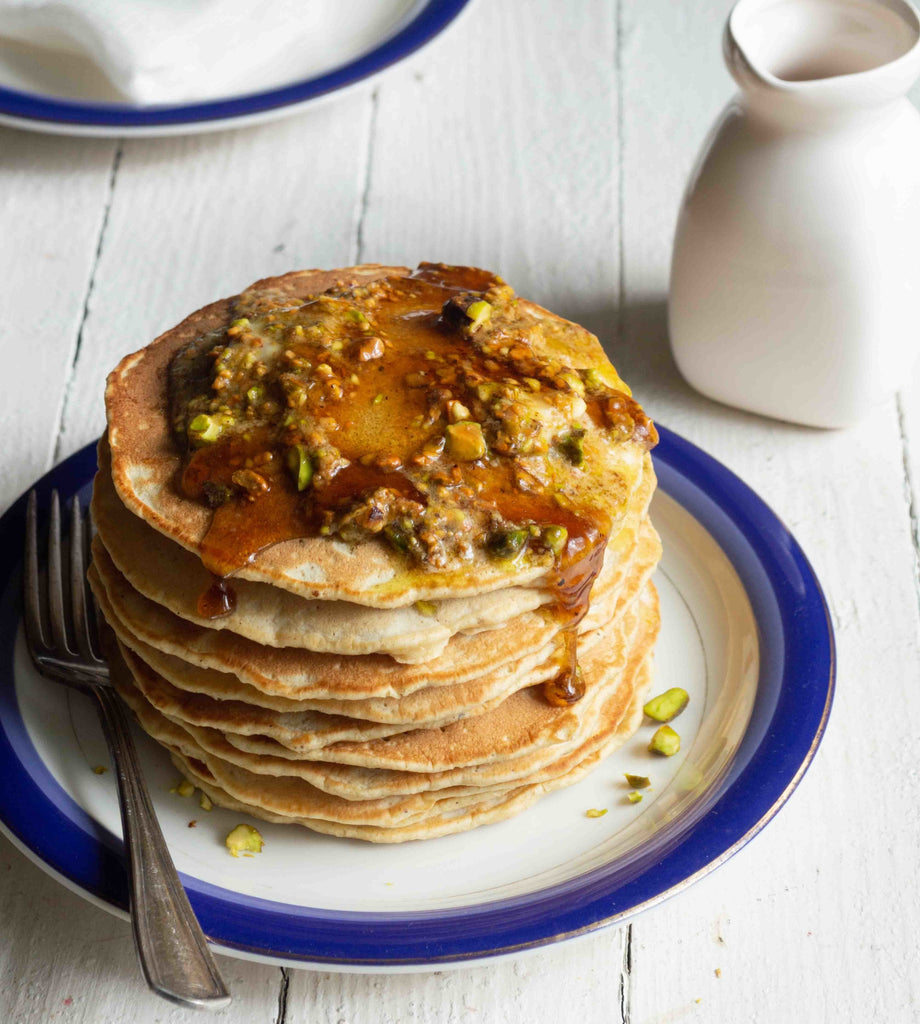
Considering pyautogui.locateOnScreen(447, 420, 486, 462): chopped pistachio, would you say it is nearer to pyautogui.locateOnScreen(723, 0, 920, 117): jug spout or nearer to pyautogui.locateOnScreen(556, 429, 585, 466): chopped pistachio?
pyautogui.locateOnScreen(556, 429, 585, 466): chopped pistachio

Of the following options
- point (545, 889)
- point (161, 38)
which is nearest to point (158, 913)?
point (545, 889)

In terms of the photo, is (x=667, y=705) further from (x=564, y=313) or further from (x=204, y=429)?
(x=564, y=313)

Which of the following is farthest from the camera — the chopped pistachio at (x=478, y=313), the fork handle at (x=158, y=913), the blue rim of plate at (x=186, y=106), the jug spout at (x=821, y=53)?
the blue rim of plate at (x=186, y=106)

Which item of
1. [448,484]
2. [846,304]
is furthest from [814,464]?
[448,484]

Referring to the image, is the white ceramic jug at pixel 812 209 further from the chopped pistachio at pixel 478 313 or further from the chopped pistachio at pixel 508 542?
the chopped pistachio at pixel 508 542

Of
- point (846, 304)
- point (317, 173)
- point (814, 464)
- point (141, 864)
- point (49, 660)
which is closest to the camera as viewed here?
point (141, 864)

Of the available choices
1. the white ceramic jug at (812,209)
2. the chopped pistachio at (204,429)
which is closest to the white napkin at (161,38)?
the white ceramic jug at (812,209)

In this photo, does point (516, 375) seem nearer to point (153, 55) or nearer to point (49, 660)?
point (49, 660)
